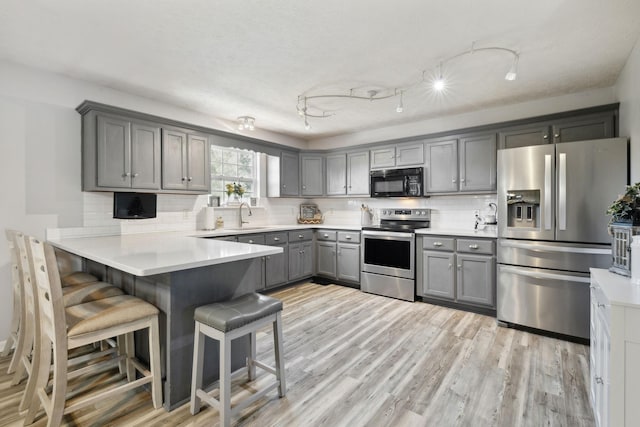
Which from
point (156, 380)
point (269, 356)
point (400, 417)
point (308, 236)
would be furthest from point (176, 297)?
point (308, 236)

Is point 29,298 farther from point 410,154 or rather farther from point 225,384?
point 410,154

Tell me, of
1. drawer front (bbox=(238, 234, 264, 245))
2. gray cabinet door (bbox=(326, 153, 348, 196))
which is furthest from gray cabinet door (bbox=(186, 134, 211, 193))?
gray cabinet door (bbox=(326, 153, 348, 196))

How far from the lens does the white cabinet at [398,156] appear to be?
446 cm

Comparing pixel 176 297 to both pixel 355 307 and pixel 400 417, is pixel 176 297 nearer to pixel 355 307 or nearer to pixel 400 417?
pixel 400 417

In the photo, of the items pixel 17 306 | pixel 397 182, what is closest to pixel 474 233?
pixel 397 182

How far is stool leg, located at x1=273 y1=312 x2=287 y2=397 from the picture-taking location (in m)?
2.01

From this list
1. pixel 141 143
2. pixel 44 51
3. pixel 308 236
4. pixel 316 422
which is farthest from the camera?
pixel 308 236

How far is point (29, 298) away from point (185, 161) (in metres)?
2.11

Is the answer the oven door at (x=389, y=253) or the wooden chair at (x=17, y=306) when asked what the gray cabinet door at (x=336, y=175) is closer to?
the oven door at (x=389, y=253)

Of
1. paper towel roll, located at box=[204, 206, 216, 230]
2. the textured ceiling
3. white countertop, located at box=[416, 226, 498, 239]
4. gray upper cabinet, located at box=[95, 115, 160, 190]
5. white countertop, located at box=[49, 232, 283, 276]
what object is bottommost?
white countertop, located at box=[49, 232, 283, 276]

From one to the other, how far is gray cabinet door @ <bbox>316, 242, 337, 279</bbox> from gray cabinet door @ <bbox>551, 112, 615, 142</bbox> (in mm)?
3172

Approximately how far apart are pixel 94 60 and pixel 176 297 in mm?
2308

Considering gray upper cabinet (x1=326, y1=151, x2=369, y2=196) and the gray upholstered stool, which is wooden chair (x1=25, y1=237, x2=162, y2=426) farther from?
gray upper cabinet (x1=326, y1=151, x2=369, y2=196)

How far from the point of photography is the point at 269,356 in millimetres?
2615
